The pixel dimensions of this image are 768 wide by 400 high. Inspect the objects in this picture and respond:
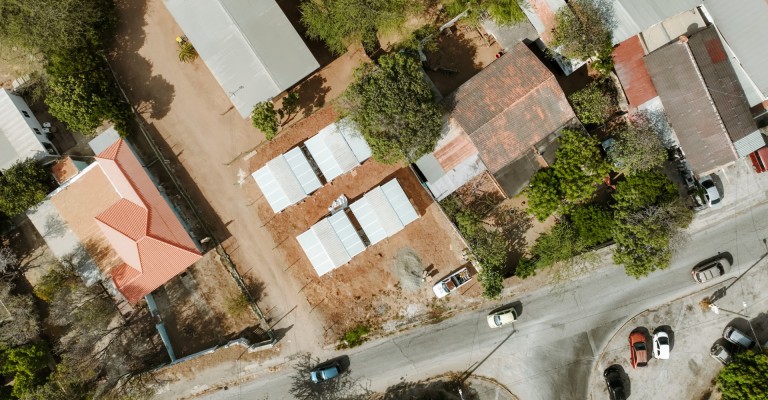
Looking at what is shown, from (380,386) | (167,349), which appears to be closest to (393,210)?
(380,386)

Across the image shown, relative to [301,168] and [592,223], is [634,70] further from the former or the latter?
[301,168]

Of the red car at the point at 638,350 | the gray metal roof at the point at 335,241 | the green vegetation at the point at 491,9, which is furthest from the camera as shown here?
the red car at the point at 638,350

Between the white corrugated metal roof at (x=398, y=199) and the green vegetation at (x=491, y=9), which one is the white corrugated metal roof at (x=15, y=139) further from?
the green vegetation at (x=491, y=9)

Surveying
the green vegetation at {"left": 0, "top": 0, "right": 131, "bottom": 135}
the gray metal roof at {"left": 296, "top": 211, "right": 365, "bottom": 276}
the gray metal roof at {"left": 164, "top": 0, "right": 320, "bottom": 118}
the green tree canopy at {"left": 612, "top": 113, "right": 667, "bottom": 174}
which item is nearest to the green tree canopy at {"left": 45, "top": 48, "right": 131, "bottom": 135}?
the green vegetation at {"left": 0, "top": 0, "right": 131, "bottom": 135}

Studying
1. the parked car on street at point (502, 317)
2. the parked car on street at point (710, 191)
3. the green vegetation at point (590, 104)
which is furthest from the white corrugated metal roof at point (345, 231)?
the parked car on street at point (710, 191)

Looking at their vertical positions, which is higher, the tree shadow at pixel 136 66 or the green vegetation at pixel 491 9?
the tree shadow at pixel 136 66

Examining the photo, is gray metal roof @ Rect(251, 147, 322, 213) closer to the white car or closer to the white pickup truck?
the white pickup truck
